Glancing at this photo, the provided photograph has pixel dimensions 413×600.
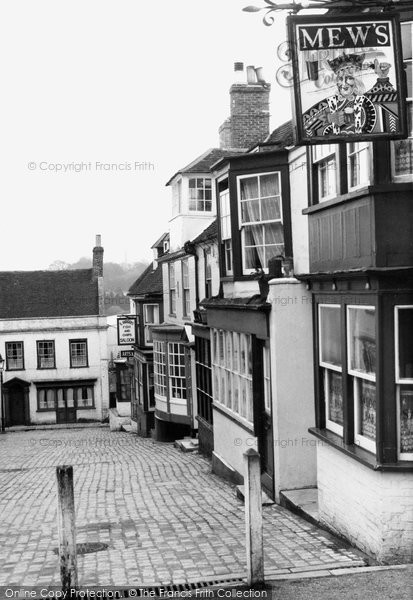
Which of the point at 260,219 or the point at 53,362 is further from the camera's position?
the point at 53,362

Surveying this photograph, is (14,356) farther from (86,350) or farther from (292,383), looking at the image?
(292,383)

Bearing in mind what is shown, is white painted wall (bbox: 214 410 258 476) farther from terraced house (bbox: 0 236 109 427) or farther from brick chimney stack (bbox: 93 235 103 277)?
brick chimney stack (bbox: 93 235 103 277)

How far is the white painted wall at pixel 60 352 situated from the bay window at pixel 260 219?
36.0 meters

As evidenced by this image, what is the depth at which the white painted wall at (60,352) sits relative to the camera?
49.0 metres

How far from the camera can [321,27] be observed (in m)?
7.71

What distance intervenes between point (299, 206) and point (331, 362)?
4144 millimetres

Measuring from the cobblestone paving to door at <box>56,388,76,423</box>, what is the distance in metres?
28.9

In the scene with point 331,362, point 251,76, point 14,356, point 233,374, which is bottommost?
point 14,356

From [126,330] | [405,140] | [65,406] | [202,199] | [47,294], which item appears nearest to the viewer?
[405,140]

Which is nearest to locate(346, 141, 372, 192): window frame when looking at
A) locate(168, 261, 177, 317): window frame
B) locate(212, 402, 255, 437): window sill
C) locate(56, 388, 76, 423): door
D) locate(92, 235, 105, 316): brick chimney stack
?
locate(212, 402, 255, 437): window sill

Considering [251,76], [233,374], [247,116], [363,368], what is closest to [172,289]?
[247,116]

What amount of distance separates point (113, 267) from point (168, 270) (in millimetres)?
119403

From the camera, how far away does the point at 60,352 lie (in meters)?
49.6

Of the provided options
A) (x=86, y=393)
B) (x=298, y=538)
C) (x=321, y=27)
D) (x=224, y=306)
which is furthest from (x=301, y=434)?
(x=86, y=393)
